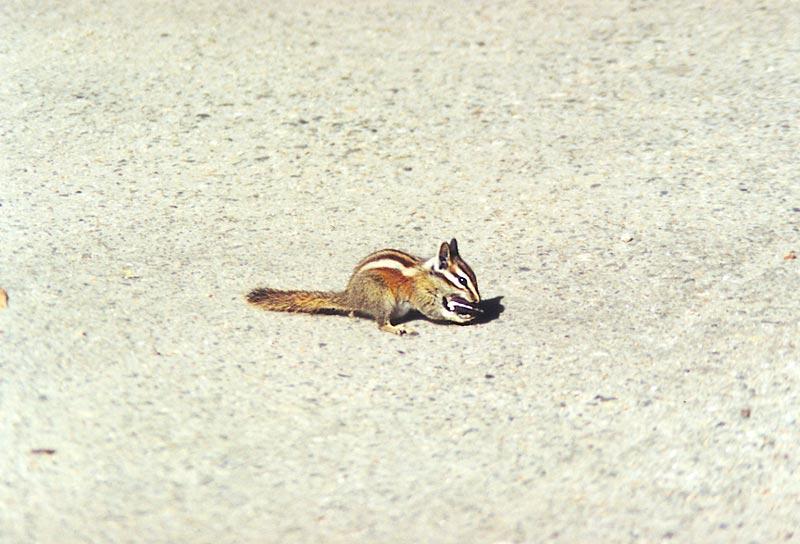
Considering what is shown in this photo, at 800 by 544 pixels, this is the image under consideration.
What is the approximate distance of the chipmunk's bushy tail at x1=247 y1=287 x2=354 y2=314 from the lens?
6613 mm

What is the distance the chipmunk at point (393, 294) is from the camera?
21.4 ft

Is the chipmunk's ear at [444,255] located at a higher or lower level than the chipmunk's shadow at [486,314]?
higher

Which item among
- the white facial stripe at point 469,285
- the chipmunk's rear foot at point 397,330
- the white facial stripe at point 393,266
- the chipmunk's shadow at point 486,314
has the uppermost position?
the white facial stripe at point 393,266

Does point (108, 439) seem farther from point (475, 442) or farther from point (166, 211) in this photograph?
point (166, 211)

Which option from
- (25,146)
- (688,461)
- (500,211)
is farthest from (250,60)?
(688,461)

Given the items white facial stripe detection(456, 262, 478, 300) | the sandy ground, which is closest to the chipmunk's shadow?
the sandy ground

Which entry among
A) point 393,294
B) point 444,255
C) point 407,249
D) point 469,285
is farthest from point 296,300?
point 407,249

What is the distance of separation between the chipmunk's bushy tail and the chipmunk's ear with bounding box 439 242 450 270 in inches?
22.8

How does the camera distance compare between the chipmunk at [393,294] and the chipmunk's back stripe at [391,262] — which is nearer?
the chipmunk at [393,294]

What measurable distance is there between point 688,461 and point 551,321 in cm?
141

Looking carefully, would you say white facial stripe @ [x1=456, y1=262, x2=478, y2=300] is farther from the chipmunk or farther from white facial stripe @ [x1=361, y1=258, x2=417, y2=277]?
white facial stripe @ [x1=361, y1=258, x2=417, y2=277]

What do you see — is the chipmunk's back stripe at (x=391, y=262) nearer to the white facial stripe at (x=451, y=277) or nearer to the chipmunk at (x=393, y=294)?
the chipmunk at (x=393, y=294)

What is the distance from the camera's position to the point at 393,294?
6.59m

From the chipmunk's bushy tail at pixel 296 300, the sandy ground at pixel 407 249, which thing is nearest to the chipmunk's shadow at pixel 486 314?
the sandy ground at pixel 407 249
